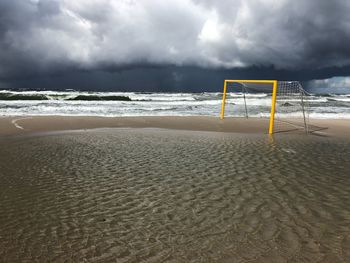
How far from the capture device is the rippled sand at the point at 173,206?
3094mm

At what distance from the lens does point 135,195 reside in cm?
468

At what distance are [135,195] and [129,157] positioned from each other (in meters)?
2.66

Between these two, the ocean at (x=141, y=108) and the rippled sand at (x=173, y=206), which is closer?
the rippled sand at (x=173, y=206)

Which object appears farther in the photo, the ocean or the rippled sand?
the ocean

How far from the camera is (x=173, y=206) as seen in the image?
4273 mm

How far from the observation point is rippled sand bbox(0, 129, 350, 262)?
3094mm

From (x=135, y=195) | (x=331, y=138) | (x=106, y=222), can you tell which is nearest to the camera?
(x=106, y=222)

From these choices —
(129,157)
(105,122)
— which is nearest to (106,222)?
(129,157)

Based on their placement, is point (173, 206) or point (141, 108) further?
point (141, 108)

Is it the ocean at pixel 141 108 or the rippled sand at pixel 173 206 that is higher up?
the rippled sand at pixel 173 206

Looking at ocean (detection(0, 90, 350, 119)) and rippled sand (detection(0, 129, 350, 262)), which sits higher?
rippled sand (detection(0, 129, 350, 262))

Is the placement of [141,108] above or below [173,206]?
below

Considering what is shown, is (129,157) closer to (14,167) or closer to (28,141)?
(14,167)

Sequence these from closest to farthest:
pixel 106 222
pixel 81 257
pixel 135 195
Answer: pixel 81 257, pixel 106 222, pixel 135 195
